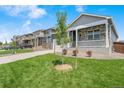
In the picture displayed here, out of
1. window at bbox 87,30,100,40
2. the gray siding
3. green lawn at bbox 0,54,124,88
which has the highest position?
the gray siding

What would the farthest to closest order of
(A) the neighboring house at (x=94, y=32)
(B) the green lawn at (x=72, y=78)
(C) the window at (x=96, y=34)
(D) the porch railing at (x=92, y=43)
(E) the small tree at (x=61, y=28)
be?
(C) the window at (x=96, y=34) → (D) the porch railing at (x=92, y=43) → (A) the neighboring house at (x=94, y=32) → (E) the small tree at (x=61, y=28) → (B) the green lawn at (x=72, y=78)

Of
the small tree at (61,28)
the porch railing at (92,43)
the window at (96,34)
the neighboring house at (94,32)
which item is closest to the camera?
the small tree at (61,28)

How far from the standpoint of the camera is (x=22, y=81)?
31.3 feet

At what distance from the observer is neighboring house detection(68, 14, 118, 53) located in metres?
18.8

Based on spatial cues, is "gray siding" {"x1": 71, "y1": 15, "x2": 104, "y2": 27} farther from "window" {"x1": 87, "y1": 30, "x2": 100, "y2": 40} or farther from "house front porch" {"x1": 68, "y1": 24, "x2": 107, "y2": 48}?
"window" {"x1": 87, "y1": 30, "x2": 100, "y2": 40}

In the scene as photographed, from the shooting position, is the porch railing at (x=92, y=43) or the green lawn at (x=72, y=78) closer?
the green lawn at (x=72, y=78)

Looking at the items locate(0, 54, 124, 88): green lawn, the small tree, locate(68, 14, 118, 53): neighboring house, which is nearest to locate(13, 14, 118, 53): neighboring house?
locate(68, 14, 118, 53): neighboring house

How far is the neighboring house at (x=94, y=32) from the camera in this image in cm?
1875

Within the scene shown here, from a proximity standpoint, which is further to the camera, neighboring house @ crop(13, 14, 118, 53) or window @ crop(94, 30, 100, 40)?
window @ crop(94, 30, 100, 40)

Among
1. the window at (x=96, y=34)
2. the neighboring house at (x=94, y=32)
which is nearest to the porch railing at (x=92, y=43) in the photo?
the neighboring house at (x=94, y=32)

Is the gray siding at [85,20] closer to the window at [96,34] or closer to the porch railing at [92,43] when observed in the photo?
the window at [96,34]

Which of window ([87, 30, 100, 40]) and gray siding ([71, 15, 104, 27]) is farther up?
gray siding ([71, 15, 104, 27])
